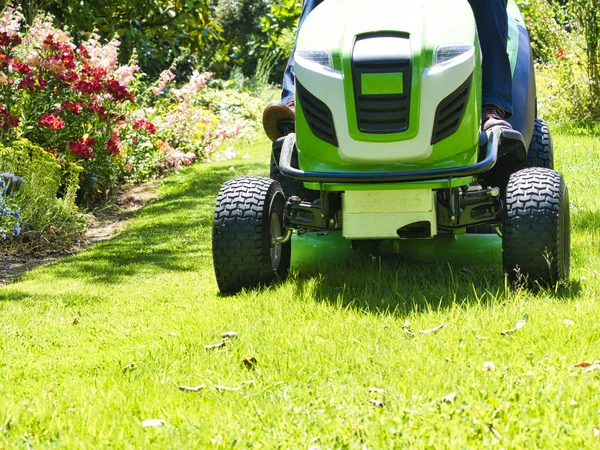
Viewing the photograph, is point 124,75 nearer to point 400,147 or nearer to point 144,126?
point 144,126

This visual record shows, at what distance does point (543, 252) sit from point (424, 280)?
51 cm

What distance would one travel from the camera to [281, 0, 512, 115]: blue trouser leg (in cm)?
358

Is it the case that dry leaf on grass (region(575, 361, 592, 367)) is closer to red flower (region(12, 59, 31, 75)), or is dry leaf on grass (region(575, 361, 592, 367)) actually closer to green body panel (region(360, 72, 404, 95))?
green body panel (region(360, 72, 404, 95))

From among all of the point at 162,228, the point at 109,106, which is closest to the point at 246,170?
the point at 109,106

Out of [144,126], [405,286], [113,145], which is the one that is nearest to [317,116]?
[405,286]

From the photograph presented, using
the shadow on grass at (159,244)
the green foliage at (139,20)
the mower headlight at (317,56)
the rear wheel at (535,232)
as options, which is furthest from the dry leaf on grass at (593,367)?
the green foliage at (139,20)

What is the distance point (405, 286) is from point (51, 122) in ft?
11.2

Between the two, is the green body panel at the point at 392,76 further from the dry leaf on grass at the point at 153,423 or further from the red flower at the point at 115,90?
the red flower at the point at 115,90

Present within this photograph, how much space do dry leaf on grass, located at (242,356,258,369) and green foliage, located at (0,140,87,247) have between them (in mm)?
3221

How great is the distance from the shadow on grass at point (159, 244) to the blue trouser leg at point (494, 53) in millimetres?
1818

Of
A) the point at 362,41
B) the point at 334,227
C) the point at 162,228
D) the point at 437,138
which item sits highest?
the point at 362,41

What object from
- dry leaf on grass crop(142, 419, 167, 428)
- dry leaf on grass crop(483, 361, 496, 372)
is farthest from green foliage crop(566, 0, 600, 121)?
dry leaf on grass crop(142, 419, 167, 428)

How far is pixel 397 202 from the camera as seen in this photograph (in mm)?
3139

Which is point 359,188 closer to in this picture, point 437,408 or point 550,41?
point 437,408
